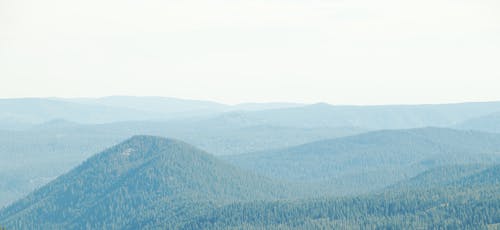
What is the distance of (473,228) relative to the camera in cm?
19788

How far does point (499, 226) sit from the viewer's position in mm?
Answer: 193625

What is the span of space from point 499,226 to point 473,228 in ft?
20.1
